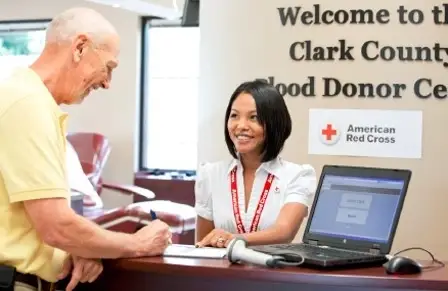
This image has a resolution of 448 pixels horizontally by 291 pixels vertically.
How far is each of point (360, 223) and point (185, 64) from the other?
5.61m

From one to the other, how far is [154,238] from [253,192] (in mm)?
678

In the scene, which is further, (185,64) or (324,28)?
(185,64)

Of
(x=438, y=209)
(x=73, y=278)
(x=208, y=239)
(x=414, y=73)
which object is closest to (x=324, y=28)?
(x=414, y=73)

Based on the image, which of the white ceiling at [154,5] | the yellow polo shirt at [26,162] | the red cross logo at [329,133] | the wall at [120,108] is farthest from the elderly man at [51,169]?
the wall at [120,108]

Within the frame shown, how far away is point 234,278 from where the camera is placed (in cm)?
186

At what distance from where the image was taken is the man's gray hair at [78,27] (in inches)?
78.8

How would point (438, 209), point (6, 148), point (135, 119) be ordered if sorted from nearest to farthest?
1. point (6, 148)
2. point (438, 209)
3. point (135, 119)

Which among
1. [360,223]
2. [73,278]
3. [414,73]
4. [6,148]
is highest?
[414,73]

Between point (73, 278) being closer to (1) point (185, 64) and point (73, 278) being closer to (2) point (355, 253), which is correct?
(2) point (355, 253)

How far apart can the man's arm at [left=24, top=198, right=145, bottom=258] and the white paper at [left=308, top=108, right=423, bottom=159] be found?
217 cm

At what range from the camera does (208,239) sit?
2383mm

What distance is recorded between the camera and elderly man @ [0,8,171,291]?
5.99 feet

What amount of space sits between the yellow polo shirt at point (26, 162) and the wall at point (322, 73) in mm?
2177

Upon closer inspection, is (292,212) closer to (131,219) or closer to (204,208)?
(204,208)
